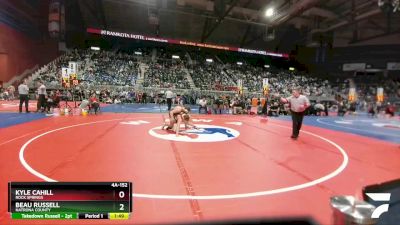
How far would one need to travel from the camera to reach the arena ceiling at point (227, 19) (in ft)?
75.4

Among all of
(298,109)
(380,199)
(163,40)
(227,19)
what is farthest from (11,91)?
(380,199)

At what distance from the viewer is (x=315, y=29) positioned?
1056 inches

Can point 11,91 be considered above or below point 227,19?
below

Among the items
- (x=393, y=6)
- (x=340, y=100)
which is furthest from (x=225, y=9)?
(x=393, y=6)

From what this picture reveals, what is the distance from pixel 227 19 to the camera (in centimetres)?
2905
